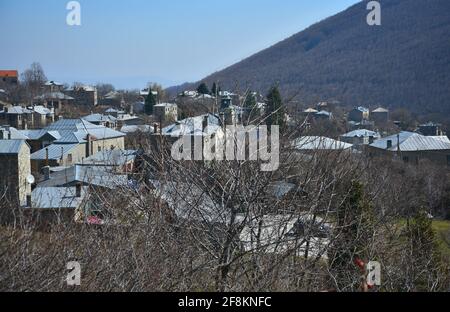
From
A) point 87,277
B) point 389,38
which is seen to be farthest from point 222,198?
point 389,38

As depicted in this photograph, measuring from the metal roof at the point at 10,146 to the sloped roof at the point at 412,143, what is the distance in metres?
20.5

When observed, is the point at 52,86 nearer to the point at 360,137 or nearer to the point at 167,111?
the point at 167,111

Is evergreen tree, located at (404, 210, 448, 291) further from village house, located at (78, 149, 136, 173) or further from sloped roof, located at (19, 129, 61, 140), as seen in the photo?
sloped roof, located at (19, 129, 61, 140)

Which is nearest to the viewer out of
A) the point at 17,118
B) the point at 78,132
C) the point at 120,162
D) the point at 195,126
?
the point at 195,126

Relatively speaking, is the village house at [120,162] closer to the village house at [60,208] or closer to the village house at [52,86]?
the village house at [60,208]

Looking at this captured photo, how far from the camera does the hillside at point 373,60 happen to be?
266 feet

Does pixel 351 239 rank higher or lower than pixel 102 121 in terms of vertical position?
lower

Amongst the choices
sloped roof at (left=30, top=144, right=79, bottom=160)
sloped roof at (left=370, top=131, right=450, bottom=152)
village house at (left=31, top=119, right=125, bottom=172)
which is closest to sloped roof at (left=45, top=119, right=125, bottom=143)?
village house at (left=31, top=119, right=125, bottom=172)

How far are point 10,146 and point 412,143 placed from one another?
923 inches

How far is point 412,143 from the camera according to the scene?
37188 millimetres

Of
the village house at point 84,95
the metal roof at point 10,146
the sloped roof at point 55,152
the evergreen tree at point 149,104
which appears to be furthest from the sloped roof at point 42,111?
the metal roof at point 10,146

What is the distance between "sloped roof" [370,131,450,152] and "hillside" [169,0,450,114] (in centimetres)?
3605

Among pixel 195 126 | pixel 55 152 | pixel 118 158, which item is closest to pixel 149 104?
pixel 55 152
